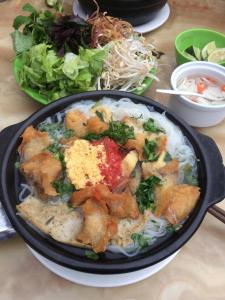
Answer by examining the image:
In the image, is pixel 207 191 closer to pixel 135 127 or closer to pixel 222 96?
pixel 135 127

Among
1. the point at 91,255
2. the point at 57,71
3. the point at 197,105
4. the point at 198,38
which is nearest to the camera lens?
the point at 91,255

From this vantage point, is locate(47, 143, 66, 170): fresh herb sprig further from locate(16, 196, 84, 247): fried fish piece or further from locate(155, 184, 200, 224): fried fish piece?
locate(155, 184, 200, 224): fried fish piece

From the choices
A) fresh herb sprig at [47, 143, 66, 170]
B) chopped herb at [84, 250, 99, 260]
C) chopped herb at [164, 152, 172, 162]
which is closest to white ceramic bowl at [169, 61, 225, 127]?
chopped herb at [164, 152, 172, 162]

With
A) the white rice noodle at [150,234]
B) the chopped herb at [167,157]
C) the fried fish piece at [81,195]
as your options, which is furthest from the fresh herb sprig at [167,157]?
the fried fish piece at [81,195]

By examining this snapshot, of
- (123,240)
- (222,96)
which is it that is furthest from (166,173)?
(222,96)

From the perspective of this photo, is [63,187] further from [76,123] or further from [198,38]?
[198,38]

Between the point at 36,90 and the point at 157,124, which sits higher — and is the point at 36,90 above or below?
below

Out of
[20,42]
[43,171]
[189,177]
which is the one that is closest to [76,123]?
[43,171]
